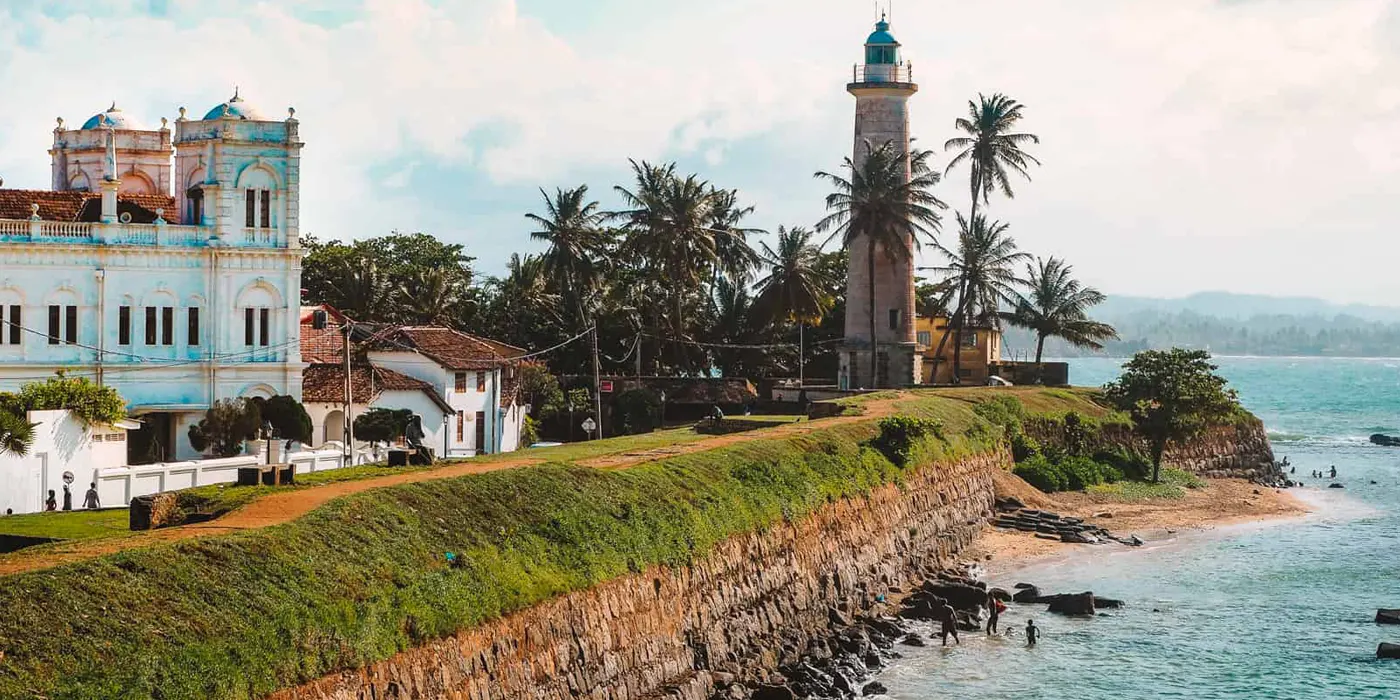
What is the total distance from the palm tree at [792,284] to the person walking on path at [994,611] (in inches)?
1508

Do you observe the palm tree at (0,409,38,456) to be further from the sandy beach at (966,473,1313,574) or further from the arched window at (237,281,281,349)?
the sandy beach at (966,473,1313,574)

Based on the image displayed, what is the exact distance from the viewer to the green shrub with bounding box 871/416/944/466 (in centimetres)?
5000

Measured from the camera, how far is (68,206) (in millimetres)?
53906

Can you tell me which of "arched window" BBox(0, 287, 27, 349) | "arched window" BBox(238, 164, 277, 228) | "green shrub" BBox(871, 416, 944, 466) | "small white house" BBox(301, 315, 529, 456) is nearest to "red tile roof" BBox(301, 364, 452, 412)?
"small white house" BBox(301, 315, 529, 456)

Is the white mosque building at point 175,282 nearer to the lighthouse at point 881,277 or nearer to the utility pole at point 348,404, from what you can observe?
the utility pole at point 348,404

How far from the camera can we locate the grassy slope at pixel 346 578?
19.9 meters

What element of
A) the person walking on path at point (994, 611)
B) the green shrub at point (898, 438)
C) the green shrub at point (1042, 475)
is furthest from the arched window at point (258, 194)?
the green shrub at point (1042, 475)

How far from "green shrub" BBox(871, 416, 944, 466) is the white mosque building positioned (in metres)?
20.0

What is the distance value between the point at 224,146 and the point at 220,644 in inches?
1377

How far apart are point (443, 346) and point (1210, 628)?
33206 millimetres

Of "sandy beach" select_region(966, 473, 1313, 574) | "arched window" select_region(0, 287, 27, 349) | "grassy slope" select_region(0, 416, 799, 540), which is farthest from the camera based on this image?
"sandy beach" select_region(966, 473, 1313, 574)

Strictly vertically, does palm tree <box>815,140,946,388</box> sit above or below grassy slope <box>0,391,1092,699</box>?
above

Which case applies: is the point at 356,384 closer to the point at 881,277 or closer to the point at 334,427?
the point at 334,427

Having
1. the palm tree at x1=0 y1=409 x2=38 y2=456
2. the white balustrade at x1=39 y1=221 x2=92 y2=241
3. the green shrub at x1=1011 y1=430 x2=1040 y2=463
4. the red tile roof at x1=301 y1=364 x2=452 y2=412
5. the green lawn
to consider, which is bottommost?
the green shrub at x1=1011 y1=430 x2=1040 y2=463
